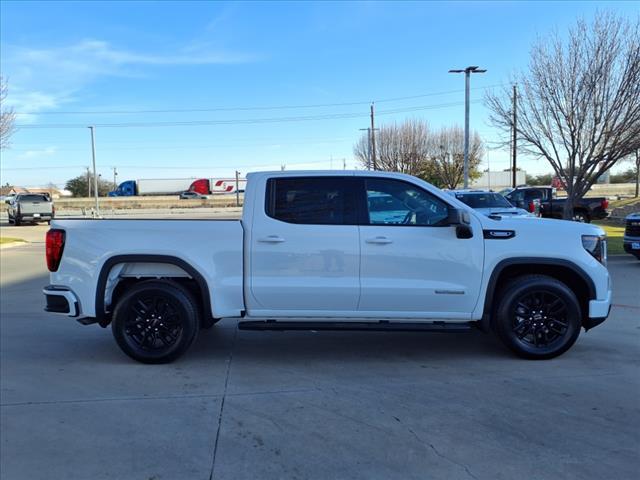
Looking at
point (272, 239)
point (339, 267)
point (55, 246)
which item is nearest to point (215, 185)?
point (55, 246)

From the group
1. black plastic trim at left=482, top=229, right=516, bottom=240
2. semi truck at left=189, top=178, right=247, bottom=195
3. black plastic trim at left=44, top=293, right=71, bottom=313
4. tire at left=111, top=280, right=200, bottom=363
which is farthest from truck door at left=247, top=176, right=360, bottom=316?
semi truck at left=189, top=178, right=247, bottom=195

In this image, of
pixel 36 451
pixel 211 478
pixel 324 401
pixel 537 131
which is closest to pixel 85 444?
pixel 36 451

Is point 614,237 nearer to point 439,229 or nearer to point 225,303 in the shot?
point 439,229

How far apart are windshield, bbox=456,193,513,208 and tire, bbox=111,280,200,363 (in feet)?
41.7

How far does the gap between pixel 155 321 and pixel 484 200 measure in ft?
44.2

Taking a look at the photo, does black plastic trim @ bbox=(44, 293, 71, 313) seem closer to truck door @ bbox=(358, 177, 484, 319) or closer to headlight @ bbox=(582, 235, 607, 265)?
truck door @ bbox=(358, 177, 484, 319)

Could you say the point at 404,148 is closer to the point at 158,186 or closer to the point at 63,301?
the point at 63,301

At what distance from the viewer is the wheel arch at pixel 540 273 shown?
5.09 metres

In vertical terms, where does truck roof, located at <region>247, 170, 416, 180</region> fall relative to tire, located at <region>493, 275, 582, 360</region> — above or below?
above

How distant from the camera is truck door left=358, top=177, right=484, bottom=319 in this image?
503cm

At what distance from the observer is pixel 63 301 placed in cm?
521

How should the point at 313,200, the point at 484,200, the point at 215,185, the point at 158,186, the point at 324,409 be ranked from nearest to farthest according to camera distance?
the point at 324,409 → the point at 313,200 → the point at 484,200 → the point at 215,185 → the point at 158,186

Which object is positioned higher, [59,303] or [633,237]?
[633,237]

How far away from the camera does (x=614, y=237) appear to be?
16.5 m
